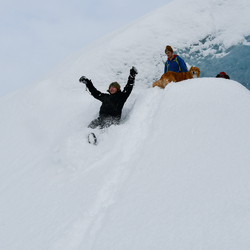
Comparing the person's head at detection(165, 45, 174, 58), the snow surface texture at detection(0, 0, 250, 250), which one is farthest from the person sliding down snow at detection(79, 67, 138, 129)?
the person's head at detection(165, 45, 174, 58)

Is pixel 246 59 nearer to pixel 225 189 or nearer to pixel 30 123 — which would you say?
pixel 225 189

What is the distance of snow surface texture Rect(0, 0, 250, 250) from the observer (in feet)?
6.06

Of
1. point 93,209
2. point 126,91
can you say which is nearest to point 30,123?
point 126,91

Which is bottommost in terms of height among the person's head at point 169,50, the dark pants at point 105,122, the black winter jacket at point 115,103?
the dark pants at point 105,122

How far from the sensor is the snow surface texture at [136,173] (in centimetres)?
185

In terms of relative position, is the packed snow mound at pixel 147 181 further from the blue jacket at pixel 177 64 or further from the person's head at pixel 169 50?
the person's head at pixel 169 50

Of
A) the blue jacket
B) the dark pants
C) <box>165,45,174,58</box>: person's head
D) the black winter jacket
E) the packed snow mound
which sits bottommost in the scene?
the packed snow mound

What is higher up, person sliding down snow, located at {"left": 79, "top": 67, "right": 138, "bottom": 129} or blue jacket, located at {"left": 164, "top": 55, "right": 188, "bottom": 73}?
blue jacket, located at {"left": 164, "top": 55, "right": 188, "bottom": 73}

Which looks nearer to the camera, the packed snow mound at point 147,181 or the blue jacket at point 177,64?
the packed snow mound at point 147,181

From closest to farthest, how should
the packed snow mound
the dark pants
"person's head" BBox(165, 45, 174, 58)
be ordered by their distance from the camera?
the packed snow mound → the dark pants → "person's head" BBox(165, 45, 174, 58)

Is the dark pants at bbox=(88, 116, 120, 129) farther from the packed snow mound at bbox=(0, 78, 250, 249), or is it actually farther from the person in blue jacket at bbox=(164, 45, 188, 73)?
the person in blue jacket at bbox=(164, 45, 188, 73)

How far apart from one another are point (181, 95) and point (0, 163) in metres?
3.50

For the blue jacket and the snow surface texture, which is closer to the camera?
the snow surface texture

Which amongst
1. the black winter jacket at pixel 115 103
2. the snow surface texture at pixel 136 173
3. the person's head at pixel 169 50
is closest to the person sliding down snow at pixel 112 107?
the black winter jacket at pixel 115 103
